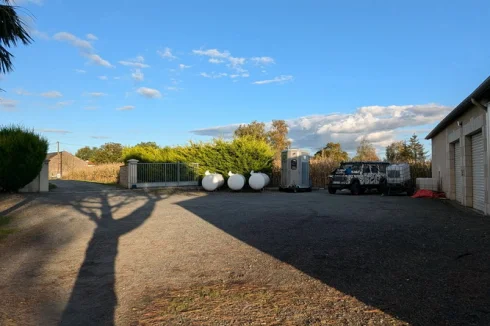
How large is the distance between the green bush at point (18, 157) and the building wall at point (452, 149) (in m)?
18.3

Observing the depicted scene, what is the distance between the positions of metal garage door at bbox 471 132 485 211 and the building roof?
1081 millimetres

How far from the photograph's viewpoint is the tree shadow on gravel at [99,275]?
4305 millimetres

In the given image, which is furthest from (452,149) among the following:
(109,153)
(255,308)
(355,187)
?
(109,153)

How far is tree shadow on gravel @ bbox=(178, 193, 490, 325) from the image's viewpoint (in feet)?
14.3

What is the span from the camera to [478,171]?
42.3ft

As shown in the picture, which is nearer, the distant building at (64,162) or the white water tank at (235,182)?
the white water tank at (235,182)

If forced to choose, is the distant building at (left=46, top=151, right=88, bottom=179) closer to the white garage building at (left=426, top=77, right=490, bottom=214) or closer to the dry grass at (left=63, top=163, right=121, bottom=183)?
the dry grass at (left=63, top=163, right=121, bottom=183)

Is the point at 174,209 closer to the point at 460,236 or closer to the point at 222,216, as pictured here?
the point at 222,216

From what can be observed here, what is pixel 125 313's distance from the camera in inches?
171

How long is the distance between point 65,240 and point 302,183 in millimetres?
18243

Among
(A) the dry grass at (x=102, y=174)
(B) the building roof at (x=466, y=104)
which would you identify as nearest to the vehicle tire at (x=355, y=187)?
(B) the building roof at (x=466, y=104)

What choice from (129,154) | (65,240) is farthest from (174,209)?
(129,154)

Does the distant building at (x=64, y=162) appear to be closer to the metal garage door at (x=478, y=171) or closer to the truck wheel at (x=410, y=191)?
the truck wheel at (x=410, y=191)

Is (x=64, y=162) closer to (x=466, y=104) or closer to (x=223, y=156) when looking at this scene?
(x=223, y=156)
